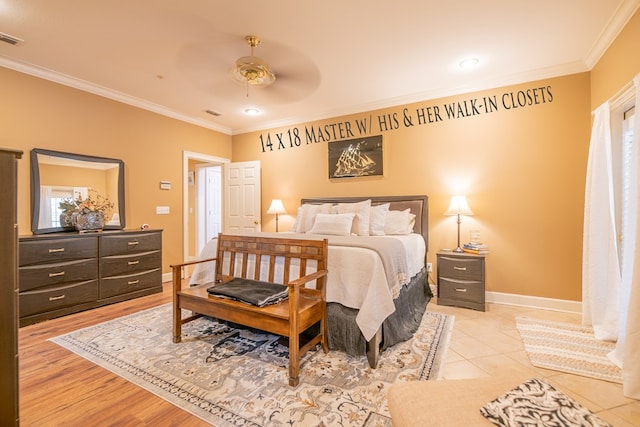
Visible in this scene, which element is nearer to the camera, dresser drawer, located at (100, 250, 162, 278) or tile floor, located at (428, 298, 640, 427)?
tile floor, located at (428, 298, 640, 427)

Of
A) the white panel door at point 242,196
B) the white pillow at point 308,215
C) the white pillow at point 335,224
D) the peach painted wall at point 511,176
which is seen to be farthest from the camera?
the white panel door at point 242,196

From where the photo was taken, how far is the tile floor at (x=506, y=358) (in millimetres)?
1650

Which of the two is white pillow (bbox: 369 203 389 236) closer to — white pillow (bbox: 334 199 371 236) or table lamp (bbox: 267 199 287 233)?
white pillow (bbox: 334 199 371 236)

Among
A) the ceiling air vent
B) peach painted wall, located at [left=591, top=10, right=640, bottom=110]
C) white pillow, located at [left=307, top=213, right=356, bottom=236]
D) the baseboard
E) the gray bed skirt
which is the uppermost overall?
the ceiling air vent

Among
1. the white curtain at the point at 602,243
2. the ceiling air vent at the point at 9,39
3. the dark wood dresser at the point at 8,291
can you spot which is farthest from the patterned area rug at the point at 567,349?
the ceiling air vent at the point at 9,39

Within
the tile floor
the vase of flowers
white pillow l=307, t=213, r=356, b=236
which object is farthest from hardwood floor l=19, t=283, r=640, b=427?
white pillow l=307, t=213, r=356, b=236

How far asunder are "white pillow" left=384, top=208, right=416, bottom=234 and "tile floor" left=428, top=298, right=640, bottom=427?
99cm

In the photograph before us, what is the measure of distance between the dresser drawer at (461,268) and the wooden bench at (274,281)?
1.88 m

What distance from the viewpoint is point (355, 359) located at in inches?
85.6

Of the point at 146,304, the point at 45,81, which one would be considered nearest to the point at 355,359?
the point at 146,304

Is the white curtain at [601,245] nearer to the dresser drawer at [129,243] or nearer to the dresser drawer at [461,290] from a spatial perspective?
the dresser drawer at [461,290]

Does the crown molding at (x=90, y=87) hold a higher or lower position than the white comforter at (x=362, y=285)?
higher

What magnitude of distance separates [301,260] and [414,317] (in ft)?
4.54

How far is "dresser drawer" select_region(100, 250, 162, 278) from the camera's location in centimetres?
342
